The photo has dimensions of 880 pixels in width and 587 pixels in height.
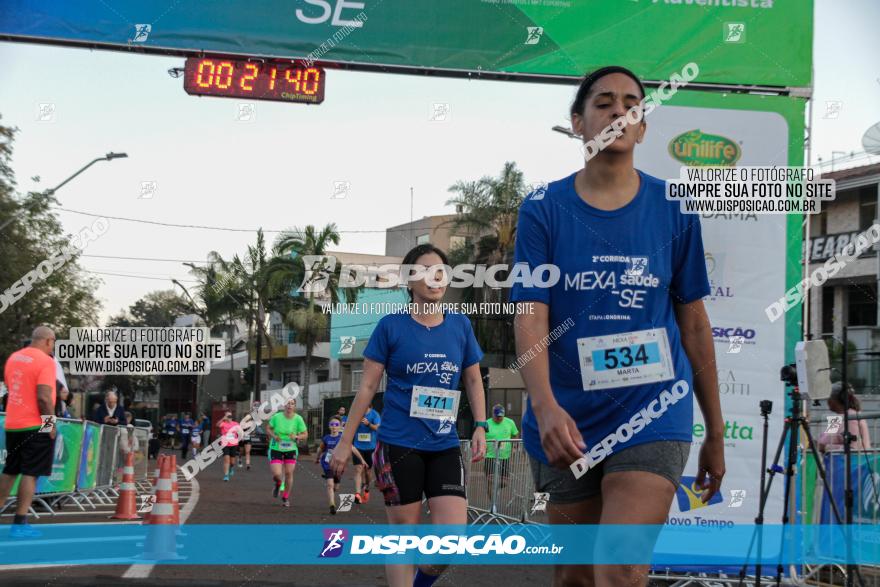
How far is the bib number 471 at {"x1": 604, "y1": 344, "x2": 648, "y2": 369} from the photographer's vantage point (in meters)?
3.14

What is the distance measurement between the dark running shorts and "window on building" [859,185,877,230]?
34.8 metres

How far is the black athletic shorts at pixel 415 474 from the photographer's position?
5254mm

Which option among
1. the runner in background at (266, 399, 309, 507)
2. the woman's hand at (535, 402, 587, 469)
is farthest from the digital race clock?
the runner in background at (266, 399, 309, 507)

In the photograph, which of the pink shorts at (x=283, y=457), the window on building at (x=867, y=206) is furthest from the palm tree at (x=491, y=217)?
the pink shorts at (x=283, y=457)

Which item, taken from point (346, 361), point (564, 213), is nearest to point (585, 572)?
point (564, 213)

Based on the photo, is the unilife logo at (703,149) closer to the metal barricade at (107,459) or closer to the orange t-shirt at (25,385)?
the orange t-shirt at (25,385)

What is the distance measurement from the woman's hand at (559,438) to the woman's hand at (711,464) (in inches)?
22.8

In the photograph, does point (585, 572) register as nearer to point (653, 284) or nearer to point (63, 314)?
point (653, 284)

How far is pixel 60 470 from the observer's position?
498 inches

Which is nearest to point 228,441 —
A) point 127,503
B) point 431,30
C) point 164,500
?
point 127,503

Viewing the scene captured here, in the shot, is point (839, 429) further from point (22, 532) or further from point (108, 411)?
point (108, 411)

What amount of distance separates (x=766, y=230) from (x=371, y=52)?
3726mm

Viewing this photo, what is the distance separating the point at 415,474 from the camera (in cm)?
527

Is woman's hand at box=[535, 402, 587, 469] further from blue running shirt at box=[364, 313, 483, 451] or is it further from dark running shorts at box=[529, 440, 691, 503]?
blue running shirt at box=[364, 313, 483, 451]
